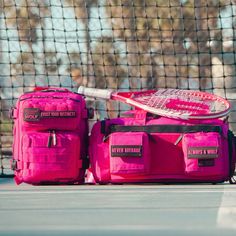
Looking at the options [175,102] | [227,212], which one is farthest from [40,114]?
[227,212]

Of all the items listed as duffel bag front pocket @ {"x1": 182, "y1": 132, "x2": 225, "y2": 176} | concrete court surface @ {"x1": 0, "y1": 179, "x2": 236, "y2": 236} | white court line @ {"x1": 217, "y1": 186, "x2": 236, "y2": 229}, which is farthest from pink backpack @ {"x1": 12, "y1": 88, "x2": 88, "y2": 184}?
white court line @ {"x1": 217, "y1": 186, "x2": 236, "y2": 229}

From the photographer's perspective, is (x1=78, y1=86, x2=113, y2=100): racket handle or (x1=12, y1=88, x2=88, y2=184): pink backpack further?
(x1=78, y1=86, x2=113, y2=100): racket handle

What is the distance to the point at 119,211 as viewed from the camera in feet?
8.70

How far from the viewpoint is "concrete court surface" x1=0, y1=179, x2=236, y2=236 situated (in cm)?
216

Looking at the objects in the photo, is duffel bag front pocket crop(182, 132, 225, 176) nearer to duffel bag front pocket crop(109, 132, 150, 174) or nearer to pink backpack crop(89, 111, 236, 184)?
pink backpack crop(89, 111, 236, 184)

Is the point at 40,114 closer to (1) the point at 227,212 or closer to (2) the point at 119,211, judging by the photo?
(2) the point at 119,211

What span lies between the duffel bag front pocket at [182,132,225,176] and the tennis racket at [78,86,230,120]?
15cm

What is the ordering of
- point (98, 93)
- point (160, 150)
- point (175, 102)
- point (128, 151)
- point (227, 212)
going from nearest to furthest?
1. point (227, 212)
2. point (128, 151)
3. point (160, 150)
4. point (175, 102)
5. point (98, 93)

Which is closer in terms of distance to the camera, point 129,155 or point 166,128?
point 129,155

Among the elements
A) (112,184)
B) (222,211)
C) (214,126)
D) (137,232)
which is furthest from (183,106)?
(137,232)

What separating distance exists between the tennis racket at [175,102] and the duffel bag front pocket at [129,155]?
252mm

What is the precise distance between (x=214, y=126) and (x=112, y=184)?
0.58 meters

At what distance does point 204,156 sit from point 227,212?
60.0 inches

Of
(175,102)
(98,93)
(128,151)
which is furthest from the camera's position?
Result: (98,93)
